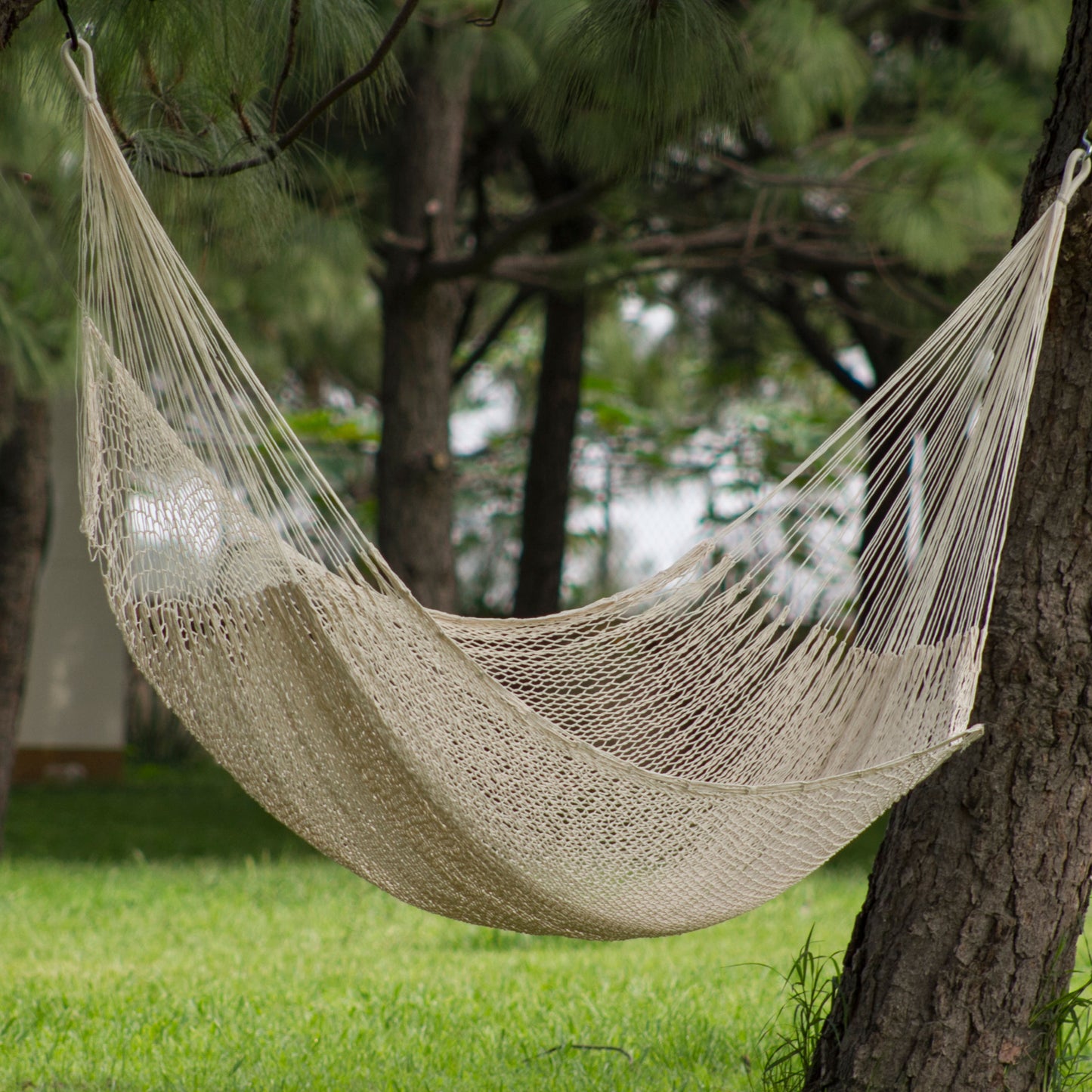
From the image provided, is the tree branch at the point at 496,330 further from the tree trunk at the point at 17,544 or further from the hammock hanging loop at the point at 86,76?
the hammock hanging loop at the point at 86,76

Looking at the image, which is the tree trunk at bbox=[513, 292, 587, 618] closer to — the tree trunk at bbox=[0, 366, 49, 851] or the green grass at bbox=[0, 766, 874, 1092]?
the green grass at bbox=[0, 766, 874, 1092]

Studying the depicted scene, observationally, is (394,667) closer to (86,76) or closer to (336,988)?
(86,76)

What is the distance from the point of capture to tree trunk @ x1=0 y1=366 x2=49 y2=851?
3.53 meters

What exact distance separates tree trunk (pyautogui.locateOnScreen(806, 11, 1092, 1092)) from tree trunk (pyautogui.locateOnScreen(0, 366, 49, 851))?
2690mm

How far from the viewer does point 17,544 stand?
358 cm

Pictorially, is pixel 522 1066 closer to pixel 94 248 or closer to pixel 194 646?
pixel 194 646

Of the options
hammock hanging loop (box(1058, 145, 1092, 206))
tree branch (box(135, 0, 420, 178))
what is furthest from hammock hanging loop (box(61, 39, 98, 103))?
hammock hanging loop (box(1058, 145, 1092, 206))

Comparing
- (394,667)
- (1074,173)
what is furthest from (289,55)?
(1074,173)

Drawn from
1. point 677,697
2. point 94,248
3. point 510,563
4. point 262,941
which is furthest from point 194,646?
point 510,563

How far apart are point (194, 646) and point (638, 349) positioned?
7025mm

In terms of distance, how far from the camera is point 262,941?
8.90 feet

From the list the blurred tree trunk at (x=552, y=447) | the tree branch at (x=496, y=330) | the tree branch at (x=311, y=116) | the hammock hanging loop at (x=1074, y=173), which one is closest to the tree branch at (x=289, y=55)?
the tree branch at (x=311, y=116)

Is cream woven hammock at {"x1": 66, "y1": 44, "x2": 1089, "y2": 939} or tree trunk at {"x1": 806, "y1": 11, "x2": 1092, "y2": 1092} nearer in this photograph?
cream woven hammock at {"x1": 66, "y1": 44, "x2": 1089, "y2": 939}

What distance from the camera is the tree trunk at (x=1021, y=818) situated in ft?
4.88
